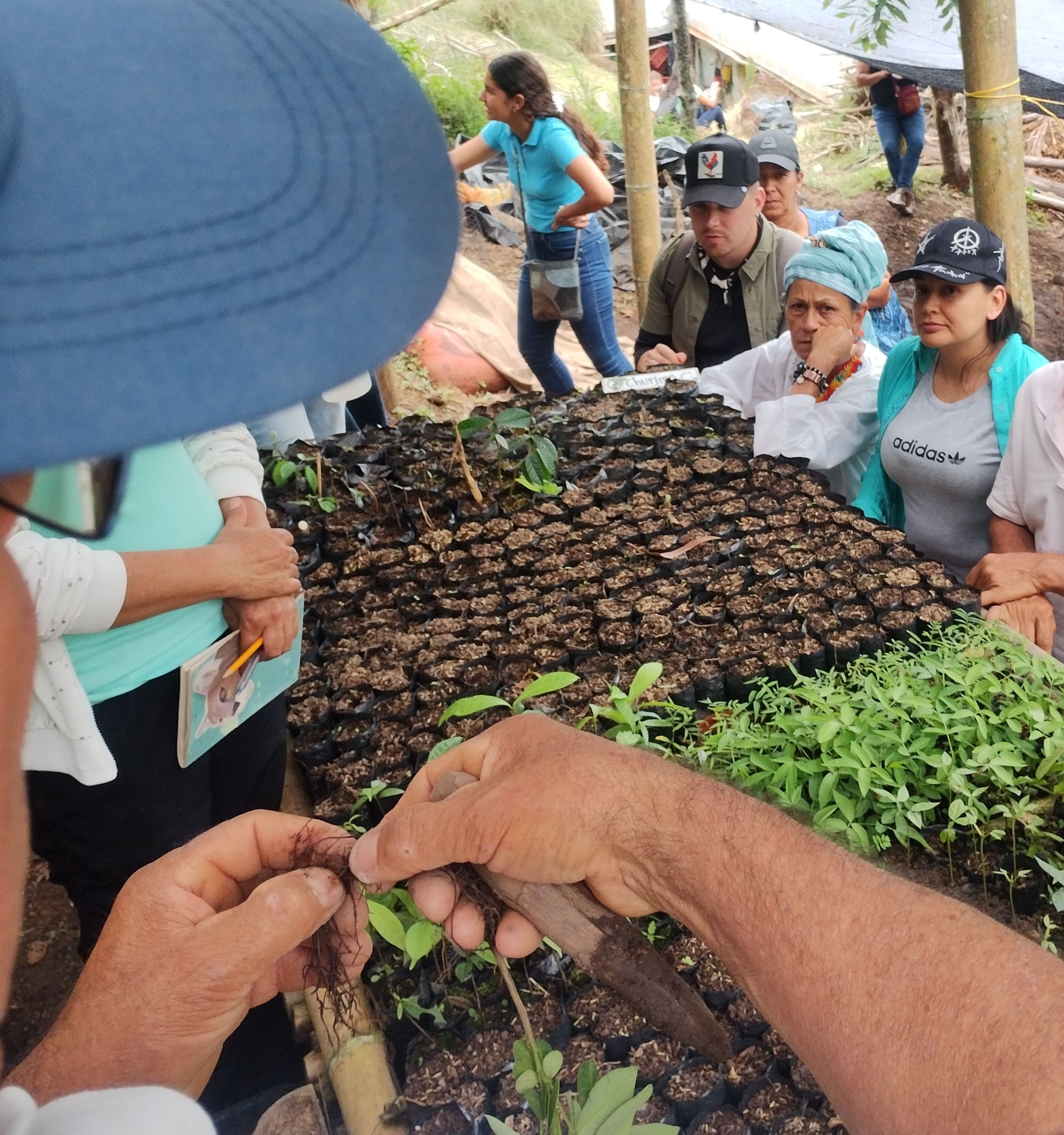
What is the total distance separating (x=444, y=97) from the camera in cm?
1010

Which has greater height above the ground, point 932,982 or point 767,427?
point 932,982

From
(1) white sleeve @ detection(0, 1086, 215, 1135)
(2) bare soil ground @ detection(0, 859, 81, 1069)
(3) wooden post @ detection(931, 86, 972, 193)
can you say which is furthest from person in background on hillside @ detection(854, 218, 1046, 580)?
(3) wooden post @ detection(931, 86, 972, 193)

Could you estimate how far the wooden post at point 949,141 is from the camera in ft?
26.8

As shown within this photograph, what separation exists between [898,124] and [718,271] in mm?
5606

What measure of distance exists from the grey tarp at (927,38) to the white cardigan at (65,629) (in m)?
4.58

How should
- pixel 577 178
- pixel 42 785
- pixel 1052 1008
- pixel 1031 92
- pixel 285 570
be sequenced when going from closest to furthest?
pixel 1052 1008, pixel 42 785, pixel 285 570, pixel 577 178, pixel 1031 92

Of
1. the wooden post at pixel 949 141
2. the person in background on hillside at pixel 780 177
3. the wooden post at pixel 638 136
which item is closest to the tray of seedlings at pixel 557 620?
the person in background on hillside at pixel 780 177

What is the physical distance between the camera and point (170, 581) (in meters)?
1.58

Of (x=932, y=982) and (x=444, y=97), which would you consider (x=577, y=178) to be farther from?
(x=444, y=97)

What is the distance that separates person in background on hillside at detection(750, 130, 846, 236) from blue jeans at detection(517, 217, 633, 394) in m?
0.97

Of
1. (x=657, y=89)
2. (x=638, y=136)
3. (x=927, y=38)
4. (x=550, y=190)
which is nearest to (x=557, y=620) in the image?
(x=550, y=190)

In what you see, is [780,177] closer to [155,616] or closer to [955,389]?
[955,389]

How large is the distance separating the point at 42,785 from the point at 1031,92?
20.0ft

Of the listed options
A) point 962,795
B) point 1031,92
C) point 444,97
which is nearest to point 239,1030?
point 962,795
